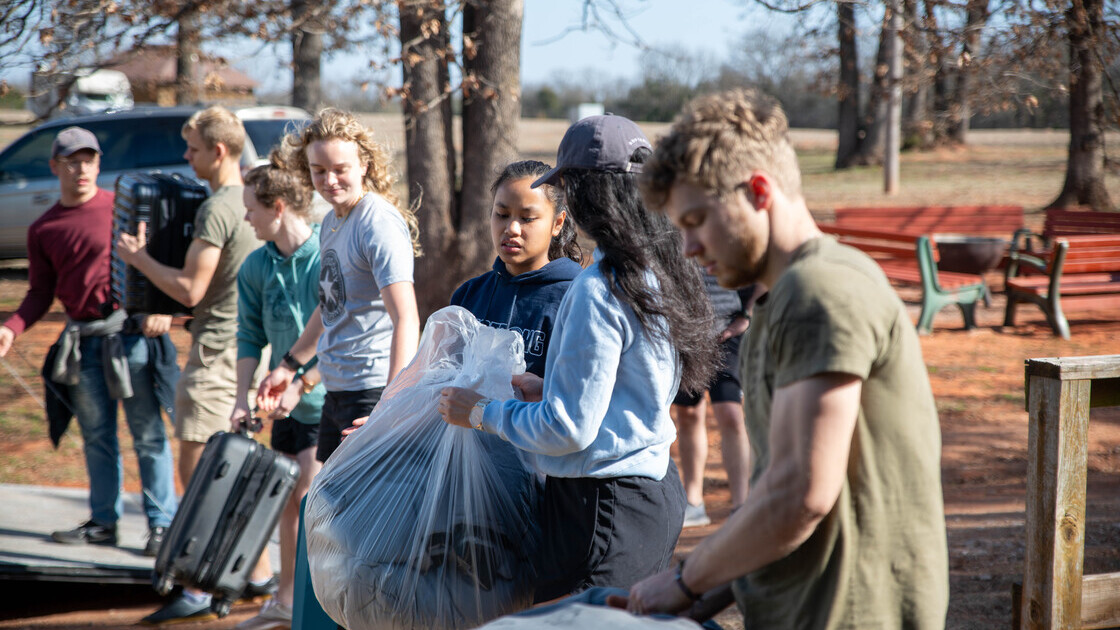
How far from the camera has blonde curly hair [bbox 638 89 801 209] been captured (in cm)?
144

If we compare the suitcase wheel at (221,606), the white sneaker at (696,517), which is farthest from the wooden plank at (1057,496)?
the suitcase wheel at (221,606)

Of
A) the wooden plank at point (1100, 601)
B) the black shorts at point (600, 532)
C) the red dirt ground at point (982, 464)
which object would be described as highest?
the black shorts at point (600, 532)

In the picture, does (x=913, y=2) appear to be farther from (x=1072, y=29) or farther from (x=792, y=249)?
(x=792, y=249)

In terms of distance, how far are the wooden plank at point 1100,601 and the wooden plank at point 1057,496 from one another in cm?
3

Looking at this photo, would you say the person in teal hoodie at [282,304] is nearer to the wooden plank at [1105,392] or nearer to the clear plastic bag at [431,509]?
the clear plastic bag at [431,509]

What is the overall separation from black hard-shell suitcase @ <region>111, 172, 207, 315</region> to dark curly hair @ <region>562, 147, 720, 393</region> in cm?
263

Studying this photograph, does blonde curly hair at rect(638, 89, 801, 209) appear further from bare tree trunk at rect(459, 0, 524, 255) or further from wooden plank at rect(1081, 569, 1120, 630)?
bare tree trunk at rect(459, 0, 524, 255)

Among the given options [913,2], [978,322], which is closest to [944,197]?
[978,322]

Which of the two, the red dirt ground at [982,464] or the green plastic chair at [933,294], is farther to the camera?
the green plastic chair at [933,294]

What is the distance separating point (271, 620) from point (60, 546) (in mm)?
1429

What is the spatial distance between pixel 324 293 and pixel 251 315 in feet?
1.86

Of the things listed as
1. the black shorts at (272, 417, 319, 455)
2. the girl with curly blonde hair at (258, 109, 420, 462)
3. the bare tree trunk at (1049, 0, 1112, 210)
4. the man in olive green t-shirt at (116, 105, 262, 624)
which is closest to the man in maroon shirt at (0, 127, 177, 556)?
the man in olive green t-shirt at (116, 105, 262, 624)

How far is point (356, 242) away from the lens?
124 inches

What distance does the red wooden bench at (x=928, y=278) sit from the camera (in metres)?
9.43
